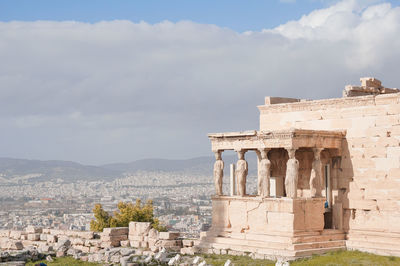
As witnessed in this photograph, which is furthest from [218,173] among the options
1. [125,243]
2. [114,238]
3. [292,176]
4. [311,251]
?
[114,238]

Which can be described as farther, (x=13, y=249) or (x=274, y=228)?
(x=13, y=249)

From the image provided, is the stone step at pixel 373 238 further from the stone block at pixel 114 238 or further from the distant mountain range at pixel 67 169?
the distant mountain range at pixel 67 169

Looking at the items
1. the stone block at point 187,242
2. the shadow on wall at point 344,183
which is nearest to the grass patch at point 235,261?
the stone block at point 187,242

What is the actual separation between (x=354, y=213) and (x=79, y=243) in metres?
9.74

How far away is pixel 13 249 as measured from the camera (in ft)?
79.6

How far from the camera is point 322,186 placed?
2084 cm

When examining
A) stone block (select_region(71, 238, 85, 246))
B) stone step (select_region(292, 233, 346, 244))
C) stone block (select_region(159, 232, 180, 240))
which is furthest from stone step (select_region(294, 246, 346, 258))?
stone block (select_region(71, 238, 85, 246))

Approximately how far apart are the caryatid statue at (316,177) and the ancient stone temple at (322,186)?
0.03 m

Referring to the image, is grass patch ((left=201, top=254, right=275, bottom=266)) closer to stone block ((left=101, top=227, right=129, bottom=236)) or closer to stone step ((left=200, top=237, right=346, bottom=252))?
stone step ((left=200, top=237, right=346, bottom=252))

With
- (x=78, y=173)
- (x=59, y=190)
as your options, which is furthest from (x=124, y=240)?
(x=78, y=173)

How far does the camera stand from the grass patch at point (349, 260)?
18.0 m

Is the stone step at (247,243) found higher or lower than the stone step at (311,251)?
higher

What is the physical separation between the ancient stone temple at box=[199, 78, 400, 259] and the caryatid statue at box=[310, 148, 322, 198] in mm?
Result: 29

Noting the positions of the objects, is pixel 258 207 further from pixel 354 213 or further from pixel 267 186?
pixel 354 213
